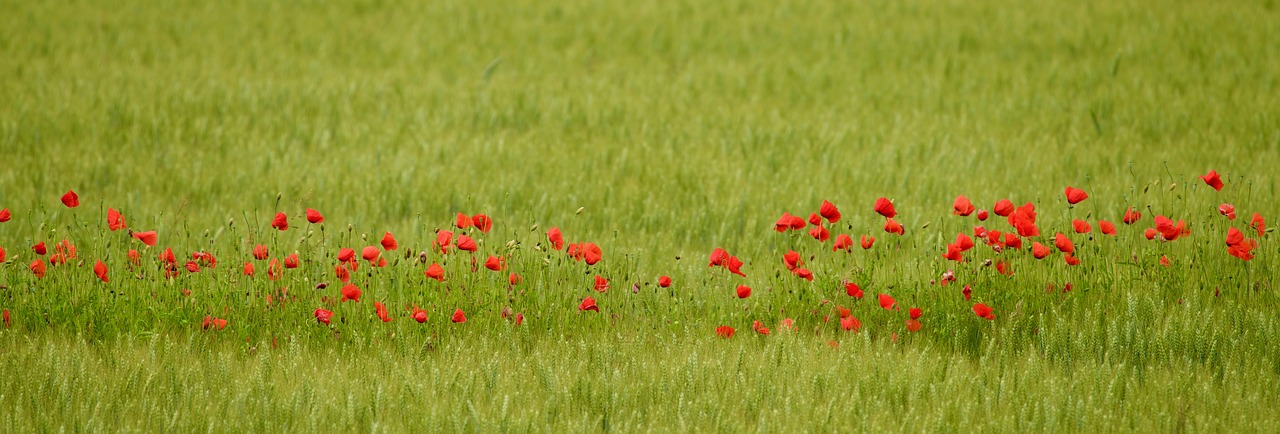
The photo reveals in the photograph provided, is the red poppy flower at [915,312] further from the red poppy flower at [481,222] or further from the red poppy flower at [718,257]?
the red poppy flower at [481,222]

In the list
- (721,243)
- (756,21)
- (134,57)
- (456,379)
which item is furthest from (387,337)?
(756,21)

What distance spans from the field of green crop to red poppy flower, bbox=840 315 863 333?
0.31 ft

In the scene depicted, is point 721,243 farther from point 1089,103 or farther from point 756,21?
point 756,21

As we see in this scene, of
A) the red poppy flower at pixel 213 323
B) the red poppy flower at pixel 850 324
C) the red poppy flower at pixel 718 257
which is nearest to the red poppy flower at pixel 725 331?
the red poppy flower at pixel 718 257

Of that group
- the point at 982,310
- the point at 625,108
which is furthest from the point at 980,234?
the point at 625,108

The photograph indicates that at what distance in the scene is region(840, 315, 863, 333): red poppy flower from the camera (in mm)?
3701

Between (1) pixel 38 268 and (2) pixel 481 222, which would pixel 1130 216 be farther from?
(1) pixel 38 268

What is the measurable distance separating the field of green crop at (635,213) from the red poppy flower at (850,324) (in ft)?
0.31

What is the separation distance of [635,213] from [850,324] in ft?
6.40

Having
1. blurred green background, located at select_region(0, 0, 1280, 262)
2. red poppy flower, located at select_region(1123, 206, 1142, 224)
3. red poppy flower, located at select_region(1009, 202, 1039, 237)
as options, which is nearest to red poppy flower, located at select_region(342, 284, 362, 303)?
blurred green background, located at select_region(0, 0, 1280, 262)

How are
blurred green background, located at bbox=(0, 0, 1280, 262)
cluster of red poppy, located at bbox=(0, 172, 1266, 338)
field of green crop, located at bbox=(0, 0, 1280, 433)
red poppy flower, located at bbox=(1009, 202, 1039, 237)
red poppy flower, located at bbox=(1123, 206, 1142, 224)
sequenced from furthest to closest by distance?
blurred green background, located at bbox=(0, 0, 1280, 262)
red poppy flower, located at bbox=(1123, 206, 1142, 224)
red poppy flower, located at bbox=(1009, 202, 1039, 237)
cluster of red poppy, located at bbox=(0, 172, 1266, 338)
field of green crop, located at bbox=(0, 0, 1280, 433)

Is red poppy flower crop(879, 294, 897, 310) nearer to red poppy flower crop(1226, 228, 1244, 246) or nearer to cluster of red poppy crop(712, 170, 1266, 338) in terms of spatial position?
cluster of red poppy crop(712, 170, 1266, 338)

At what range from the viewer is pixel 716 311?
4.05m

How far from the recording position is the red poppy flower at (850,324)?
12.1 feet
